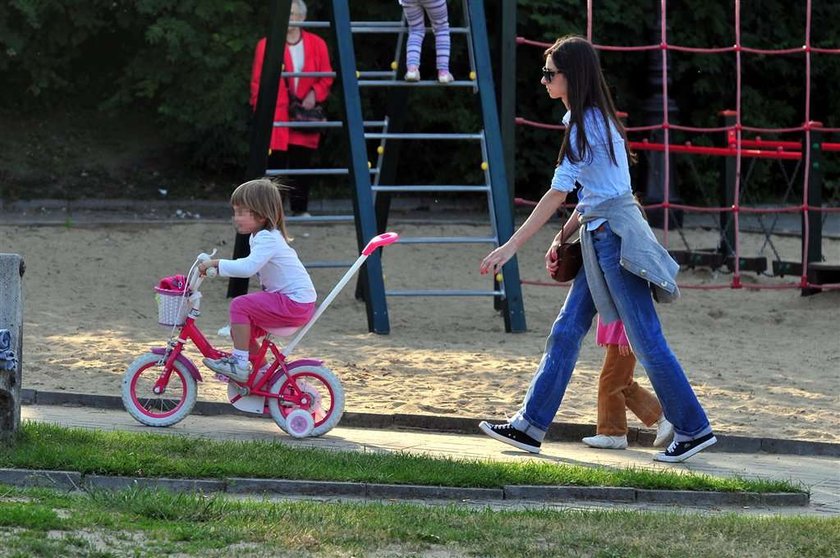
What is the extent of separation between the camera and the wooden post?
6.11 m

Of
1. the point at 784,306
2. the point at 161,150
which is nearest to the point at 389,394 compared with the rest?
the point at 784,306

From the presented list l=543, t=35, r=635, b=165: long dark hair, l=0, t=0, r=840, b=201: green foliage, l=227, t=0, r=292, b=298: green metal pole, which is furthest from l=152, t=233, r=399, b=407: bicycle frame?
l=0, t=0, r=840, b=201: green foliage

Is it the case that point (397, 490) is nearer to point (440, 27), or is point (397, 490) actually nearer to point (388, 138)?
point (440, 27)

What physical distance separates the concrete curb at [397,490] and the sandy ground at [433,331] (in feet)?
4.95

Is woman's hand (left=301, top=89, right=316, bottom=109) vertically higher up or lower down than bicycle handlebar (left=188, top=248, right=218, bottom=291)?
higher up

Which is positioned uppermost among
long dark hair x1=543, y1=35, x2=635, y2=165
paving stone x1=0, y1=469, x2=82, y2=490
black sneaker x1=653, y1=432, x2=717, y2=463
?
long dark hair x1=543, y1=35, x2=635, y2=165

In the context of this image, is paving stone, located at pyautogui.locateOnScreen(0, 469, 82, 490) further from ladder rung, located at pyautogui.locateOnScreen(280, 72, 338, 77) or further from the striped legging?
ladder rung, located at pyautogui.locateOnScreen(280, 72, 338, 77)

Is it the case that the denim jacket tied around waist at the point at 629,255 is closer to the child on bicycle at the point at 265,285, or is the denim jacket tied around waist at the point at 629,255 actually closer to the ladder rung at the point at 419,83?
the child on bicycle at the point at 265,285

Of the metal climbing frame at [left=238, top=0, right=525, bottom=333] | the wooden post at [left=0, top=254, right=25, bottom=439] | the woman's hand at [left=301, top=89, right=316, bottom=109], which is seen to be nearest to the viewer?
the wooden post at [left=0, top=254, right=25, bottom=439]

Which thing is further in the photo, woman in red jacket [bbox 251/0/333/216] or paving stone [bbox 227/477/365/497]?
woman in red jacket [bbox 251/0/333/216]

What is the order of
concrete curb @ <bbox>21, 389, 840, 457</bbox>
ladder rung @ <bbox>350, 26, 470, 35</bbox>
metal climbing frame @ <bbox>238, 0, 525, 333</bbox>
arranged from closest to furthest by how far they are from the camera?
concrete curb @ <bbox>21, 389, 840, 457</bbox> < metal climbing frame @ <bbox>238, 0, 525, 333</bbox> < ladder rung @ <bbox>350, 26, 470, 35</bbox>

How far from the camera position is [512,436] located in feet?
22.7

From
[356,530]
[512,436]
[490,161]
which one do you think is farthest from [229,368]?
[490,161]

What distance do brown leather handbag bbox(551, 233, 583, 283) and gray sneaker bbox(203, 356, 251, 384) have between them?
4.93ft
